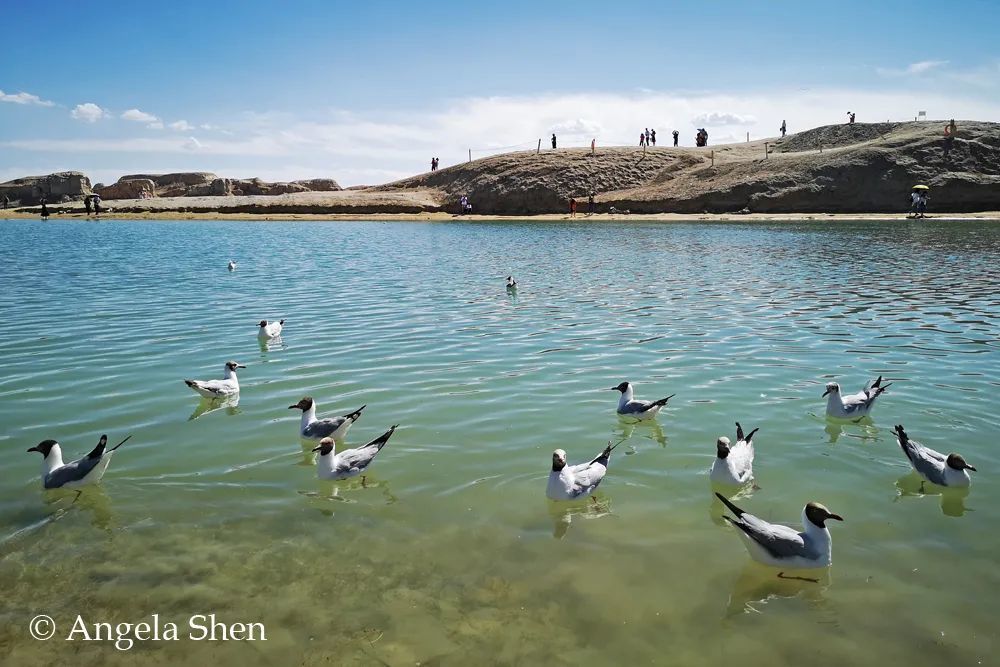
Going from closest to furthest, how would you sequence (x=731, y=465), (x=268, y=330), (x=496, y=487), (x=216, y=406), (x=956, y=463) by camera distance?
(x=956, y=463) → (x=731, y=465) → (x=496, y=487) → (x=216, y=406) → (x=268, y=330)

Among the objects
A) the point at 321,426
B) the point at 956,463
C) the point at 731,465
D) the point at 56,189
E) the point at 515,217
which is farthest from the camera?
the point at 56,189

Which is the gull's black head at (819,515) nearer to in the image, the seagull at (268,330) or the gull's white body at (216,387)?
the gull's white body at (216,387)

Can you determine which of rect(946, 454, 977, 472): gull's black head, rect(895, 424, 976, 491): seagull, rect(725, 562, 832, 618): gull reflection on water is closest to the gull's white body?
rect(725, 562, 832, 618): gull reflection on water

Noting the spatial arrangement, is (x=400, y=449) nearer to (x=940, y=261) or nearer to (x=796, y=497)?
(x=796, y=497)

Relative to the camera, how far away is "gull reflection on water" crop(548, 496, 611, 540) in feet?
23.9

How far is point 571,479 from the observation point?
24.9ft

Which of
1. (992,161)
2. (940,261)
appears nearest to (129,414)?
(940,261)

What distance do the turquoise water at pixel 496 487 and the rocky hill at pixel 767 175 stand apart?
50.7m

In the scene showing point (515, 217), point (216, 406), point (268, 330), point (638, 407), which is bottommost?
point (216, 406)

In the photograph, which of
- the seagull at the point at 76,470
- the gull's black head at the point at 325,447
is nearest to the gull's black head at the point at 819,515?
the gull's black head at the point at 325,447

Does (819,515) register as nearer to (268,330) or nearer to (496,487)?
(496,487)

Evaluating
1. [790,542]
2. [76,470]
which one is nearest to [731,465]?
[790,542]

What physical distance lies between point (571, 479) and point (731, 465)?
6.15ft

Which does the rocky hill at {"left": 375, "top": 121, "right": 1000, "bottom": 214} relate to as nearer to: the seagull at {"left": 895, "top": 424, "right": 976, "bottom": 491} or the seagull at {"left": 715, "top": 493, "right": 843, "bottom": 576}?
the seagull at {"left": 895, "top": 424, "right": 976, "bottom": 491}
